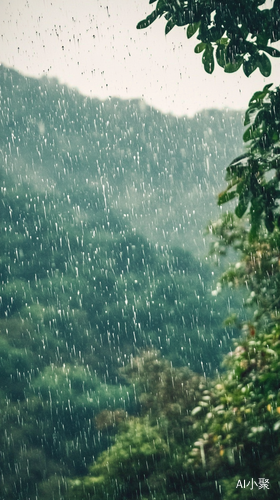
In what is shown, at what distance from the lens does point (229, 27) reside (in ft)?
6.22

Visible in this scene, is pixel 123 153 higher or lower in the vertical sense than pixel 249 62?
higher

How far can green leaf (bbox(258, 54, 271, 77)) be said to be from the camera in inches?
74.9

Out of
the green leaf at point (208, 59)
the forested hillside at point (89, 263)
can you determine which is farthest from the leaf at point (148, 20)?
the forested hillside at point (89, 263)

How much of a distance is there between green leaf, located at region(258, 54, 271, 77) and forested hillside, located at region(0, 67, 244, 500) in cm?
903

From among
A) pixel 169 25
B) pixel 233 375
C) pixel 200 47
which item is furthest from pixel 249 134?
pixel 233 375

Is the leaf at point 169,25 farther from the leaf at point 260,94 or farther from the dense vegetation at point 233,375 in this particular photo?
the leaf at point 260,94

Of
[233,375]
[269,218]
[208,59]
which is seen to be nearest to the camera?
[269,218]

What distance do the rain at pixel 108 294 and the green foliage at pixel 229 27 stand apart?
5.49 feet

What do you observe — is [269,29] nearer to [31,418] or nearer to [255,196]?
[255,196]

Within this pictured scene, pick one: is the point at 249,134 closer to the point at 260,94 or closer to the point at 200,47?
the point at 260,94

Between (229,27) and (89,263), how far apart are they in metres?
14.6

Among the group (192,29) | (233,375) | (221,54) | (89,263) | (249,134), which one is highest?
(89,263)

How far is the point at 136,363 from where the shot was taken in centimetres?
997

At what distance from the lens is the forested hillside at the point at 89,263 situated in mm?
11055
